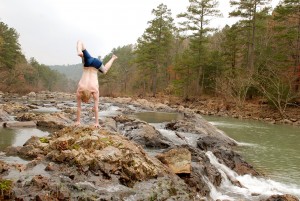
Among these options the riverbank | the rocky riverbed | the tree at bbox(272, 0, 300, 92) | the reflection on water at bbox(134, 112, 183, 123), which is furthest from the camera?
the tree at bbox(272, 0, 300, 92)

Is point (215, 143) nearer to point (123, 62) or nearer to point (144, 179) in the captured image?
point (144, 179)

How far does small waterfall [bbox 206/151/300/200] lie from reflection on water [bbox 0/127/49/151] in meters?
6.03

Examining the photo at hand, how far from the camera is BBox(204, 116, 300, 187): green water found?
10518 millimetres

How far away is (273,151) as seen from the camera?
1368cm

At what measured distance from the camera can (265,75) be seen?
30.8 metres

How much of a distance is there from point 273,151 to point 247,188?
5808mm

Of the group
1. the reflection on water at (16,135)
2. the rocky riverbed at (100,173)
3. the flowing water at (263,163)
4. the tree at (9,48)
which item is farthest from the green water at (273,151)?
the tree at (9,48)

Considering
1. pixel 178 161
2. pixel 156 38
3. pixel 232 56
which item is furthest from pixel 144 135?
pixel 156 38

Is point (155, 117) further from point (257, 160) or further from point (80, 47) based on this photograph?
point (80, 47)

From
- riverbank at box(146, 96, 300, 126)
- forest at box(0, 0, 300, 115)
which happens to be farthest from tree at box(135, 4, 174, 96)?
riverbank at box(146, 96, 300, 126)

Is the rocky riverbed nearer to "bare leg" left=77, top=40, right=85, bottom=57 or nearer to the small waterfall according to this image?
the small waterfall

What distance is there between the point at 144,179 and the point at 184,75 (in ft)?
122

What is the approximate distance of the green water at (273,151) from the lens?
10.5 m

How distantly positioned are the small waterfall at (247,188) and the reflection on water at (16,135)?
19.8 ft
